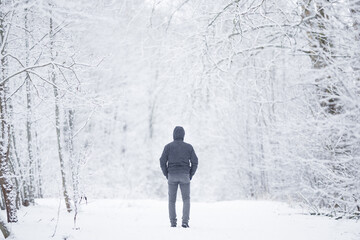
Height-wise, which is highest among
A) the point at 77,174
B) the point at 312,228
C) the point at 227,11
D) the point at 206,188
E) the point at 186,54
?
the point at 227,11

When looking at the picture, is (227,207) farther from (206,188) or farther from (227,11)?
(206,188)

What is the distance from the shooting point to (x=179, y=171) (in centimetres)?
595

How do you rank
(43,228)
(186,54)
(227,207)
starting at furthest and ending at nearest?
(227,207)
(186,54)
(43,228)

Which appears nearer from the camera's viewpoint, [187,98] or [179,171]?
[179,171]

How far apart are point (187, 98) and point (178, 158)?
2556 millimetres

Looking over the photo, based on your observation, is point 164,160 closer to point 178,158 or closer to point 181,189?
point 178,158

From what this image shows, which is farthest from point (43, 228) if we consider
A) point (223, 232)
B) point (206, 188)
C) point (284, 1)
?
point (206, 188)

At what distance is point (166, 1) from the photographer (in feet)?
22.8

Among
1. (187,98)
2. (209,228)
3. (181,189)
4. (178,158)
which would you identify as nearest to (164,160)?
(178,158)

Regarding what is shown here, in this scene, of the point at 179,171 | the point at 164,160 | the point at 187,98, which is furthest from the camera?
the point at 187,98

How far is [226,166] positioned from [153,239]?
1054cm

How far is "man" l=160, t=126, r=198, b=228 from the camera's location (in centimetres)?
593

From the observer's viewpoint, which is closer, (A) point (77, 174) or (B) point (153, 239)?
(B) point (153, 239)

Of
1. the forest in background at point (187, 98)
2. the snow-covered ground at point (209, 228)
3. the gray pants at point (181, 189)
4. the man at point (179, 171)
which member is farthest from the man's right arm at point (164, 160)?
the forest in background at point (187, 98)
